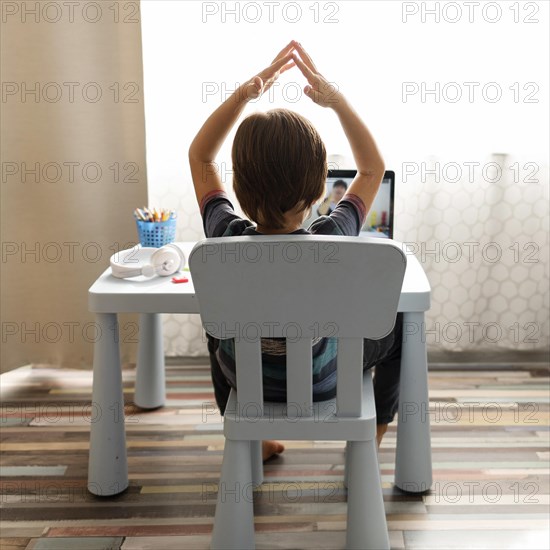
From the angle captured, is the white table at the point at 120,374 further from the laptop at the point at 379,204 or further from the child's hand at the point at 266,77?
the child's hand at the point at 266,77

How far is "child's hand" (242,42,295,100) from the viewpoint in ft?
5.17

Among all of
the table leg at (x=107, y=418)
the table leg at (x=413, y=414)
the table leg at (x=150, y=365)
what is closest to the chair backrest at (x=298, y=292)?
the table leg at (x=413, y=414)

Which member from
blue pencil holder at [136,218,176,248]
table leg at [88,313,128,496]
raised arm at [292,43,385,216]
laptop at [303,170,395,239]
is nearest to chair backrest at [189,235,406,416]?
raised arm at [292,43,385,216]

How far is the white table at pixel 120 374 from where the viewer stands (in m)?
1.83

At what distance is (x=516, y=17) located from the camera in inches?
101

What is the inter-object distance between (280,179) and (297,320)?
10.1 inches

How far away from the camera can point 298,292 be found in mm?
1413

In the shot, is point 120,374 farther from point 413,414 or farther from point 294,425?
point 413,414

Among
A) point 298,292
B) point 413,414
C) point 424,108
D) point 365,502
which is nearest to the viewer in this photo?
point 298,292

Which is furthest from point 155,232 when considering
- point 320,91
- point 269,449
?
point 320,91

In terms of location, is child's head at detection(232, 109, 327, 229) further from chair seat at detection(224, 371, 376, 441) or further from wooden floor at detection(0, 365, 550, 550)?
wooden floor at detection(0, 365, 550, 550)

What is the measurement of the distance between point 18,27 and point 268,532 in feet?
5.38

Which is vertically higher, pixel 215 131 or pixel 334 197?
pixel 215 131

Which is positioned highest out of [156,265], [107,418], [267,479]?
[156,265]
